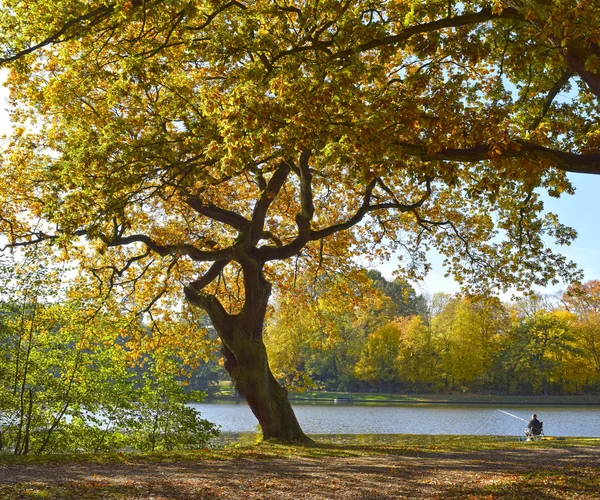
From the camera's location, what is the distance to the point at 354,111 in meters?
8.34

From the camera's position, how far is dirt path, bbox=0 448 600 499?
22.0 ft

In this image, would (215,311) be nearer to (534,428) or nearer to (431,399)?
(534,428)

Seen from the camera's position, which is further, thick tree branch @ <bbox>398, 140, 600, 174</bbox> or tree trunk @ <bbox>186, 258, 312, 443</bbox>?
tree trunk @ <bbox>186, 258, 312, 443</bbox>

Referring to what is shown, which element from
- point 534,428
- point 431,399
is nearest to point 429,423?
point 534,428

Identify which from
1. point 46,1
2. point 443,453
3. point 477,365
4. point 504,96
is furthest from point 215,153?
point 477,365

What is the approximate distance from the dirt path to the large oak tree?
13.0ft

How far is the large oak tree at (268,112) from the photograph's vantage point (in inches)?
306

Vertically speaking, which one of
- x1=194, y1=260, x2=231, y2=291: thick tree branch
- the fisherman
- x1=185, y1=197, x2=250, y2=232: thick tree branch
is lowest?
the fisherman

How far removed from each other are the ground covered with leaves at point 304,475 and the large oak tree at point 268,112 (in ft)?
12.6

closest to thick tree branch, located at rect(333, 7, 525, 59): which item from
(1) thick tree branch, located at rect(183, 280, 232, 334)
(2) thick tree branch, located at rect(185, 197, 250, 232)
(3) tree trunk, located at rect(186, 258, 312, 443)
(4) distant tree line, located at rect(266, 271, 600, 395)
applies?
(2) thick tree branch, located at rect(185, 197, 250, 232)

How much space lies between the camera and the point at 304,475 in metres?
8.49

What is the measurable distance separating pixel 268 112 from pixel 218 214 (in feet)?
22.1

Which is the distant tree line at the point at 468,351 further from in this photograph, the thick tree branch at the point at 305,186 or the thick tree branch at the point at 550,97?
the thick tree branch at the point at 550,97

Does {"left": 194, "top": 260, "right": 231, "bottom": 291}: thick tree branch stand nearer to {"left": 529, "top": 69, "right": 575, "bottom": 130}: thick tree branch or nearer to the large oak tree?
the large oak tree
